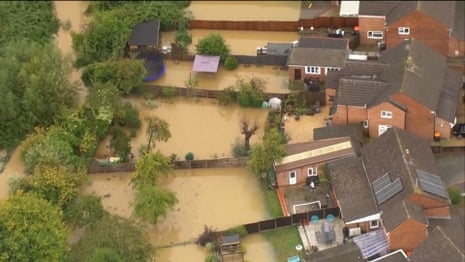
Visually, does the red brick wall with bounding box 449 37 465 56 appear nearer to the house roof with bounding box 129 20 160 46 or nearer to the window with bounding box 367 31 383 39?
the window with bounding box 367 31 383 39

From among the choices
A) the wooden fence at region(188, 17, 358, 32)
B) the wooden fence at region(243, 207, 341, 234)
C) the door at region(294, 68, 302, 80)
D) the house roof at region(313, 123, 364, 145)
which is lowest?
the wooden fence at region(243, 207, 341, 234)

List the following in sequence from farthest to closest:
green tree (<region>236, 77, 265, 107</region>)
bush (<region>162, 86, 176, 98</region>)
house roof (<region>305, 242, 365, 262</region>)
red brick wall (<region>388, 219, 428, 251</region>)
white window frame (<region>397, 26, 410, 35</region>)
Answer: white window frame (<region>397, 26, 410, 35</region>) → bush (<region>162, 86, 176, 98</region>) → green tree (<region>236, 77, 265, 107</region>) → house roof (<region>305, 242, 365, 262</region>) → red brick wall (<region>388, 219, 428, 251</region>)

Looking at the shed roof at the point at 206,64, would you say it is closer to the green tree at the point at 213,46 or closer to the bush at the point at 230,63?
the green tree at the point at 213,46

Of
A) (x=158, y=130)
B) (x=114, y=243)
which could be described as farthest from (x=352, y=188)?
(x=114, y=243)

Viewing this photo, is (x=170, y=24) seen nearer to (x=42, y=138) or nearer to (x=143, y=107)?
(x=143, y=107)

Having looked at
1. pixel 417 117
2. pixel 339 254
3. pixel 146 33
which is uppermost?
pixel 146 33

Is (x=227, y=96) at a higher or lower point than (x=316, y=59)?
lower

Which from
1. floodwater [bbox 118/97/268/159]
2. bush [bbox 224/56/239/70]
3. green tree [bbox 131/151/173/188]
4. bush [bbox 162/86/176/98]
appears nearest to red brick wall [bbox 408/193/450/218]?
floodwater [bbox 118/97/268/159]

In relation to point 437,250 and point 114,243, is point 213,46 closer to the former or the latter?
point 114,243
